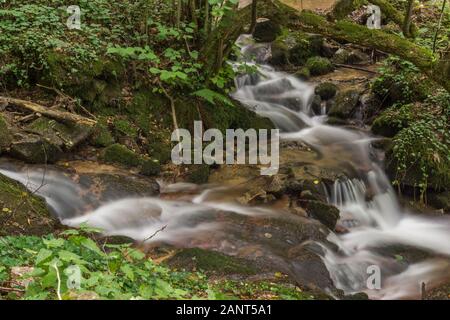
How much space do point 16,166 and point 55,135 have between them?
818mm

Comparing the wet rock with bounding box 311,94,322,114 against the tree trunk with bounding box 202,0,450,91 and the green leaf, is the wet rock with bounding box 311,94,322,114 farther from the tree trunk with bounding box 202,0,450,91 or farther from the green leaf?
the green leaf

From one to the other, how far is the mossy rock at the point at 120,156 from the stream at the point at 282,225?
0.62 m

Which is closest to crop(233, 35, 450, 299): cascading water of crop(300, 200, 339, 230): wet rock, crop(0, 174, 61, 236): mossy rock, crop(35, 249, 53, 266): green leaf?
crop(300, 200, 339, 230): wet rock

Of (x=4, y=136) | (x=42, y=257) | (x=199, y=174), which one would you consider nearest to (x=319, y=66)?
(x=199, y=174)

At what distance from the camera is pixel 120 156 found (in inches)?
304

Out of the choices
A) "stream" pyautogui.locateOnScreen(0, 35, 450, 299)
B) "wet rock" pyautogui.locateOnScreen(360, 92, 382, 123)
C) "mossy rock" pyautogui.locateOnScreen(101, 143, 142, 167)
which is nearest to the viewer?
"stream" pyautogui.locateOnScreen(0, 35, 450, 299)

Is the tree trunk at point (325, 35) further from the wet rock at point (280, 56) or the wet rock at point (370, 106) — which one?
the wet rock at point (280, 56)

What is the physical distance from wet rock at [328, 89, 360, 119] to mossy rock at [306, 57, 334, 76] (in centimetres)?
182

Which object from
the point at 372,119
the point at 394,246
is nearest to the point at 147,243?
the point at 394,246

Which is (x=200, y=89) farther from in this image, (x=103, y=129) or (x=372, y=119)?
(x=372, y=119)

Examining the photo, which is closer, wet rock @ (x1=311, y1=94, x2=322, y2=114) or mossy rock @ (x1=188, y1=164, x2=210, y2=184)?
mossy rock @ (x1=188, y1=164, x2=210, y2=184)

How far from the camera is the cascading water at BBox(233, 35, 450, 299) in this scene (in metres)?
6.14

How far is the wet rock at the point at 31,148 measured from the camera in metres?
6.91

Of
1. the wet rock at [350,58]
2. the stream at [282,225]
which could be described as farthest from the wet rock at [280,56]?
the stream at [282,225]
